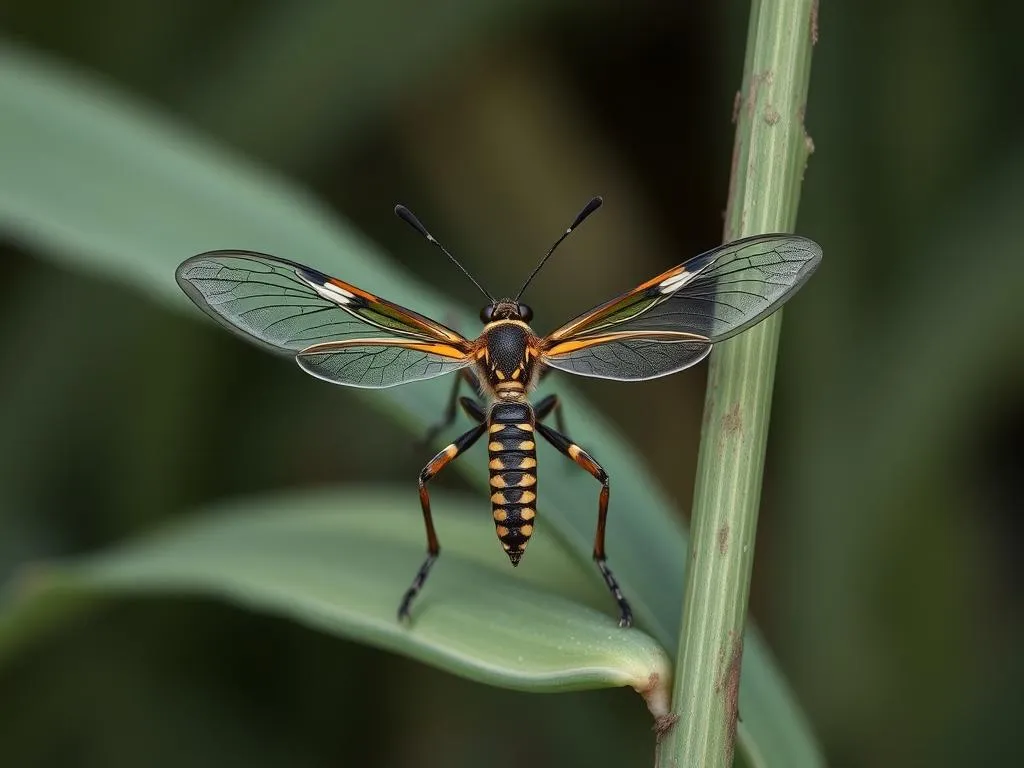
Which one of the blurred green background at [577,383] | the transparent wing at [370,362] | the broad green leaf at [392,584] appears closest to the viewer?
the broad green leaf at [392,584]

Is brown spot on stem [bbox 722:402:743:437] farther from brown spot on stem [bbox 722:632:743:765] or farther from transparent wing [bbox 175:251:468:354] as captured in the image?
transparent wing [bbox 175:251:468:354]

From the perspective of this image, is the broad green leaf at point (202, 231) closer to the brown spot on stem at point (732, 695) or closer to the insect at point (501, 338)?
the insect at point (501, 338)

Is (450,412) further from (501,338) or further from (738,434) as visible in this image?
(738,434)

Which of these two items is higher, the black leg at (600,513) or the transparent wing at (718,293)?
the transparent wing at (718,293)

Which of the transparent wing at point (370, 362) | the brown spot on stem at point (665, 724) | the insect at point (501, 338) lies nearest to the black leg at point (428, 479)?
the insect at point (501, 338)

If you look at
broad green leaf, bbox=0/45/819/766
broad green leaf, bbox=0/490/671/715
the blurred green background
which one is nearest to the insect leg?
broad green leaf, bbox=0/45/819/766

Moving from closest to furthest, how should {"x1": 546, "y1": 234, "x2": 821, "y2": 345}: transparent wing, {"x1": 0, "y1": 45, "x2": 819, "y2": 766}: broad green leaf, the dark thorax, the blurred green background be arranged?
{"x1": 546, "y1": 234, "x2": 821, "y2": 345}: transparent wing
{"x1": 0, "y1": 45, "x2": 819, "y2": 766}: broad green leaf
the dark thorax
the blurred green background

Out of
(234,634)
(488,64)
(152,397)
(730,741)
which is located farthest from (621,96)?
(730,741)
